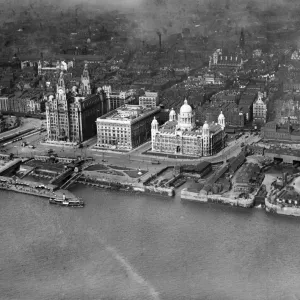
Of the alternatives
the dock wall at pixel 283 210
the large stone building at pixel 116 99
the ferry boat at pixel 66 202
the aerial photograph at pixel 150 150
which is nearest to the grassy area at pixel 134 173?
the aerial photograph at pixel 150 150

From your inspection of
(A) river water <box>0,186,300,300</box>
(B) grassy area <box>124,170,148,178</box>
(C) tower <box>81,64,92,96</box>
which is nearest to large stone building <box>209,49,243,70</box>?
(C) tower <box>81,64,92,96</box>

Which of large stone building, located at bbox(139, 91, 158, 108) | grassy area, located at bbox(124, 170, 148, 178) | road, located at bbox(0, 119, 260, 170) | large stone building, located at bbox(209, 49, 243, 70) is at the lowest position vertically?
road, located at bbox(0, 119, 260, 170)

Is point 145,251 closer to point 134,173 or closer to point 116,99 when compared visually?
point 134,173

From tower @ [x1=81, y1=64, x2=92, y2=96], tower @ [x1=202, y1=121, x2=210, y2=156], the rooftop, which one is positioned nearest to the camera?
tower @ [x1=202, y1=121, x2=210, y2=156]

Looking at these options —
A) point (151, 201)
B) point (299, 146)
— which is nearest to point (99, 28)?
point (299, 146)

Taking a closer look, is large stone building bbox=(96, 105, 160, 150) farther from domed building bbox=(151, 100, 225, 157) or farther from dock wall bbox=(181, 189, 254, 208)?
dock wall bbox=(181, 189, 254, 208)
